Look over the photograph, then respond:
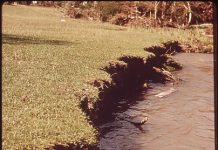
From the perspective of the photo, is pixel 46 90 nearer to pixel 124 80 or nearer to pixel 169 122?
pixel 169 122

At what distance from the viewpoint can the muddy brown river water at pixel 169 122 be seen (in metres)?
10.7

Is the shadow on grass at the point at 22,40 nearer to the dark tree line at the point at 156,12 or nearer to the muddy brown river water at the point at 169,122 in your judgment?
the muddy brown river water at the point at 169,122

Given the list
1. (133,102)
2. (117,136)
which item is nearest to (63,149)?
(117,136)

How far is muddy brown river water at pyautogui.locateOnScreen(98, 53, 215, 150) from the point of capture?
10727mm

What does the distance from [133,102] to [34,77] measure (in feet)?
15.4

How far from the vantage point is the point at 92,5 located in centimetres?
5584

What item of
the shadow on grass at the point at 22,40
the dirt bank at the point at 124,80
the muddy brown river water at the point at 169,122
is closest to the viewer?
the dirt bank at the point at 124,80

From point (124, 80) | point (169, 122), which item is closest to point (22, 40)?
point (124, 80)

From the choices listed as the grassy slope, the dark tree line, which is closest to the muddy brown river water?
the grassy slope

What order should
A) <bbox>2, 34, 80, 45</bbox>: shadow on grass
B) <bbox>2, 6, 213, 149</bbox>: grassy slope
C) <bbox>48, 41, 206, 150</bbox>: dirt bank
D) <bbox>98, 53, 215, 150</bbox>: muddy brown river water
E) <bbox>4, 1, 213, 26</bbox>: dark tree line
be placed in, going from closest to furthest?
1. <bbox>2, 6, 213, 149</bbox>: grassy slope
2. <bbox>48, 41, 206, 150</bbox>: dirt bank
3. <bbox>98, 53, 215, 150</bbox>: muddy brown river water
4. <bbox>2, 34, 80, 45</bbox>: shadow on grass
5. <bbox>4, 1, 213, 26</bbox>: dark tree line

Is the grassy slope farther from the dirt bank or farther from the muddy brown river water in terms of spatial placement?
the muddy brown river water

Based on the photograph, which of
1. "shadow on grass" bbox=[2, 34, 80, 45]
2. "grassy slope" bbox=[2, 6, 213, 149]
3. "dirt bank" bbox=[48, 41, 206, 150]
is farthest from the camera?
"shadow on grass" bbox=[2, 34, 80, 45]

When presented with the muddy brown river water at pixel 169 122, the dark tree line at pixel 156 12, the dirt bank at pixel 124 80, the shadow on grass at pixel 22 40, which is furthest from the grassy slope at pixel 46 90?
the dark tree line at pixel 156 12

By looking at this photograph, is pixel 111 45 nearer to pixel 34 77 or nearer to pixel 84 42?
pixel 84 42
